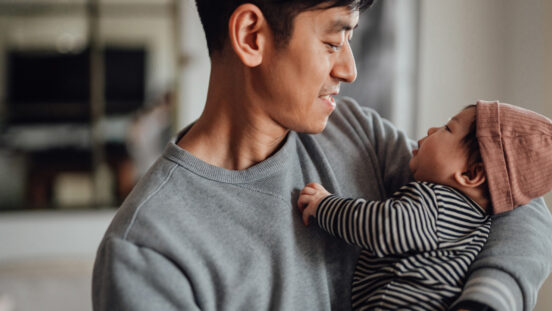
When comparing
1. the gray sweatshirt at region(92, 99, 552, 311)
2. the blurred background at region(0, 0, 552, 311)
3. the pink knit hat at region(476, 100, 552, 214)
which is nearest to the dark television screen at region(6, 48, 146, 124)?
the blurred background at region(0, 0, 552, 311)

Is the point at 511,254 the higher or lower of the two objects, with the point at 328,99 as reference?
lower

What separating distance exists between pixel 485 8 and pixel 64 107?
3.11 m

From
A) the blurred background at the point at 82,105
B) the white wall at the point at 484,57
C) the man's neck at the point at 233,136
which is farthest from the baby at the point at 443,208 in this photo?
the blurred background at the point at 82,105

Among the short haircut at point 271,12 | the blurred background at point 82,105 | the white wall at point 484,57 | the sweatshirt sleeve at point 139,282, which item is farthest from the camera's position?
the blurred background at point 82,105

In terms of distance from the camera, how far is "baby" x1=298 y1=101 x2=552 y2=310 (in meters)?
0.90

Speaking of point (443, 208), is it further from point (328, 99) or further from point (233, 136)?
point (233, 136)

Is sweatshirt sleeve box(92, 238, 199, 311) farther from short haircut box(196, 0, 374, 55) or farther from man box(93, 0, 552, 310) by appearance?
short haircut box(196, 0, 374, 55)

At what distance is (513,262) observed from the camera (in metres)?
0.87

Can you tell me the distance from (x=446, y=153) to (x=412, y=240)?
0.69 feet

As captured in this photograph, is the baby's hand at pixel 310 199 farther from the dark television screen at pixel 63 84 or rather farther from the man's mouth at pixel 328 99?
the dark television screen at pixel 63 84

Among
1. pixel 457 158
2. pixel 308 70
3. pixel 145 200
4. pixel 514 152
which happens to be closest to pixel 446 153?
pixel 457 158

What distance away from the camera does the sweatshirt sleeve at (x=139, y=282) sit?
821mm

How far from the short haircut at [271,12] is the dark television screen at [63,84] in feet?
10.0

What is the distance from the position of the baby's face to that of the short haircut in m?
0.30
